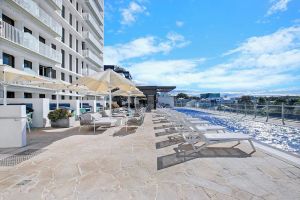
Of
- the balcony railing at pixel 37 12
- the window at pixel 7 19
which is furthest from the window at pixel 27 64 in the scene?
the balcony railing at pixel 37 12

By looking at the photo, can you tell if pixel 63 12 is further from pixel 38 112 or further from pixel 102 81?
pixel 102 81

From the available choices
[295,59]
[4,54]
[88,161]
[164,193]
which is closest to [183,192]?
[164,193]

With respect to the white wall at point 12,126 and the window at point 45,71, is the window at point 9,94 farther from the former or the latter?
the white wall at point 12,126

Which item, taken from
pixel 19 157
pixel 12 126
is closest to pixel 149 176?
pixel 19 157

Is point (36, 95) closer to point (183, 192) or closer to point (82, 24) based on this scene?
point (82, 24)

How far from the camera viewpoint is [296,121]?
1280cm

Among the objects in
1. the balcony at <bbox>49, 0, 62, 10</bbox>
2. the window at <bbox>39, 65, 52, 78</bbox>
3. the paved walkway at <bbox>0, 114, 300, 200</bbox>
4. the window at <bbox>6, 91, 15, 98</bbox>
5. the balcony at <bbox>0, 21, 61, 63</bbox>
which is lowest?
the paved walkway at <bbox>0, 114, 300, 200</bbox>

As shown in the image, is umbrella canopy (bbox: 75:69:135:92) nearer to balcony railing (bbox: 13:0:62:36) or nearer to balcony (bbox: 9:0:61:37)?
balcony (bbox: 9:0:61:37)

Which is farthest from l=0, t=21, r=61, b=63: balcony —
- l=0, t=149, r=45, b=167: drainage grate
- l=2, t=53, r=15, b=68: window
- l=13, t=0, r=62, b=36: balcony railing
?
l=0, t=149, r=45, b=167: drainage grate

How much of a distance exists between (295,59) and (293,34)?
548cm

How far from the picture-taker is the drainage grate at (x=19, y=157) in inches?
202

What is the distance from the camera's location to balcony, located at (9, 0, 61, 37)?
59.8ft

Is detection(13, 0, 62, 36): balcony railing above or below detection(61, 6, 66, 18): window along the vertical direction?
below

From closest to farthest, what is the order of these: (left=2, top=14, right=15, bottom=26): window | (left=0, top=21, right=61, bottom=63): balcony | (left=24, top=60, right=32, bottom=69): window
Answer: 1. (left=0, top=21, right=61, bottom=63): balcony
2. (left=2, top=14, right=15, bottom=26): window
3. (left=24, top=60, right=32, bottom=69): window
